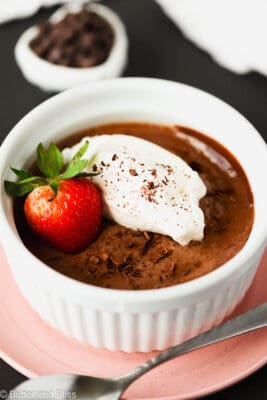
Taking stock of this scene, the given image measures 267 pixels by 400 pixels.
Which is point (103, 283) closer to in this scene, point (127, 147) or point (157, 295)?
point (157, 295)

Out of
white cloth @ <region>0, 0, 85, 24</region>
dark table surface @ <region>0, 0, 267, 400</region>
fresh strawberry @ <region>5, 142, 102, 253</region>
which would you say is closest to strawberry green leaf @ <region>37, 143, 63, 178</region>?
fresh strawberry @ <region>5, 142, 102, 253</region>

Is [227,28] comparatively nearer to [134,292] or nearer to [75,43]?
[75,43]

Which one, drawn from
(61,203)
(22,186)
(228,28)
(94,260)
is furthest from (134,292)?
(228,28)

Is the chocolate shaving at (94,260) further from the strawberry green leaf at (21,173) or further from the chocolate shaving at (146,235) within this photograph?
the strawberry green leaf at (21,173)

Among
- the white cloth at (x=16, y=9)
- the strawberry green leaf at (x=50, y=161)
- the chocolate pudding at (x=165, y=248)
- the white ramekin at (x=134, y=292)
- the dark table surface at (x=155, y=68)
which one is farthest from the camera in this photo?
the white cloth at (x=16, y=9)

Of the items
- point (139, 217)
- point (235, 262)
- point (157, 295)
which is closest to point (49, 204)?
point (139, 217)

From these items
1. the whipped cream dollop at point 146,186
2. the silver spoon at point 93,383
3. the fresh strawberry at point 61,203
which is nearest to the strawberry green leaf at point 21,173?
the fresh strawberry at point 61,203
